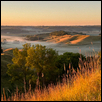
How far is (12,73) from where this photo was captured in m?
23.1

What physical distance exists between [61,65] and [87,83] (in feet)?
72.6

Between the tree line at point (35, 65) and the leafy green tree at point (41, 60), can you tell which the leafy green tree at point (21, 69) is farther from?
the leafy green tree at point (41, 60)

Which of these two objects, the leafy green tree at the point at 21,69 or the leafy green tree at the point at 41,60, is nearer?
the leafy green tree at the point at 41,60

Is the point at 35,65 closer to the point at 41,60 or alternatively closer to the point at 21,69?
the point at 41,60

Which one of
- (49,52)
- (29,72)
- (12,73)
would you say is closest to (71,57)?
(49,52)

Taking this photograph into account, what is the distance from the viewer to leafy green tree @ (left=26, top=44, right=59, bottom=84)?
2116cm

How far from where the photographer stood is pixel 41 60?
20984 mm

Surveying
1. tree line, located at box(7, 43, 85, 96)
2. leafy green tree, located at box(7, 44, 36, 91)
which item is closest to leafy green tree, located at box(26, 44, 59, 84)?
A: tree line, located at box(7, 43, 85, 96)

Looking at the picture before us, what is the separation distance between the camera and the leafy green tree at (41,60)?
21.2m

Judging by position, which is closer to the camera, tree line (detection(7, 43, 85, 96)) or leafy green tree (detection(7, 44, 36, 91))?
tree line (detection(7, 43, 85, 96))

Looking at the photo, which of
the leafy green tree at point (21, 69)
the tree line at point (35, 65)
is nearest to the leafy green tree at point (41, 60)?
the tree line at point (35, 65)

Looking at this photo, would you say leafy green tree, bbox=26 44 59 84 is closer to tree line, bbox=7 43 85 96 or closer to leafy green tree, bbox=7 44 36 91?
tree line, bbox=7 43 85 96

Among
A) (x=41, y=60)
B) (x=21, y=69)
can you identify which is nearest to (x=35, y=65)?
(x=41, y=60)

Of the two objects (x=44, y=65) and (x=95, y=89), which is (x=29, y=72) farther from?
(x=95, y=89)
